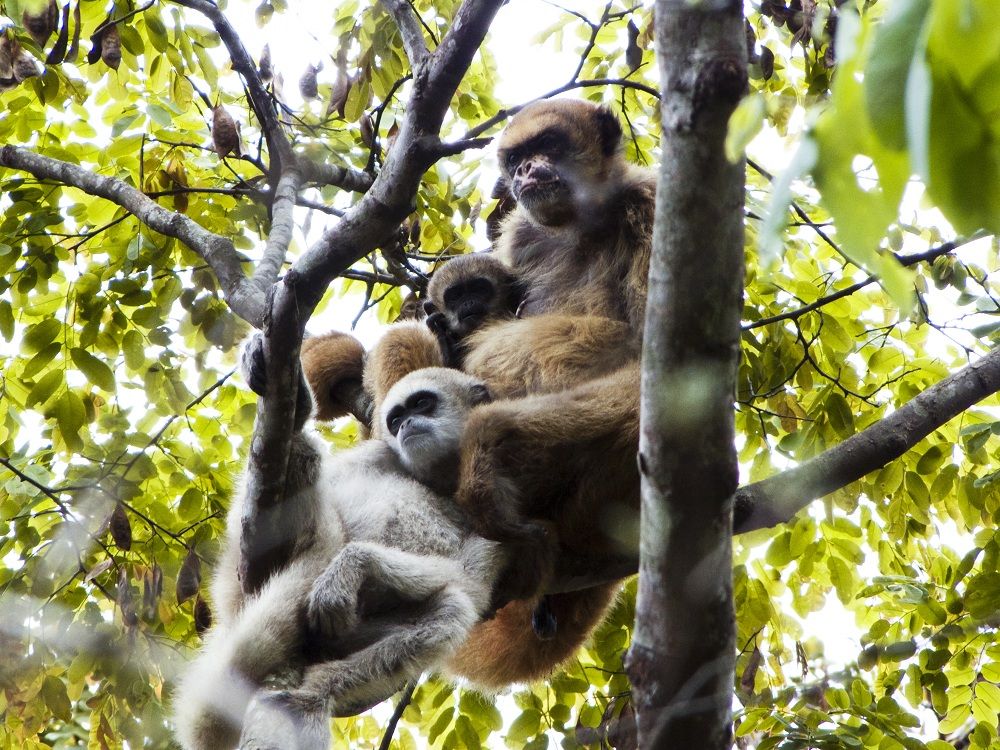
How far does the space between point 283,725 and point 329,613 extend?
1.64 ft

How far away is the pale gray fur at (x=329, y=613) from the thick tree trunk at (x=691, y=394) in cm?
103

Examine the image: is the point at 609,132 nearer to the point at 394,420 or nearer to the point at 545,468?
the point at 394,420

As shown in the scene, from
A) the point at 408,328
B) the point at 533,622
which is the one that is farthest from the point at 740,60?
the point at 408,328

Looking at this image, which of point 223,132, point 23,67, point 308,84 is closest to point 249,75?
point 223,132

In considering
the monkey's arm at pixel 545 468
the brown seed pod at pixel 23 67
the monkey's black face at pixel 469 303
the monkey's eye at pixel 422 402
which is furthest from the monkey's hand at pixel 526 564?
the brown seed pod at pixel 23 67

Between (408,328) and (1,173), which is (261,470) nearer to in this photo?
(408,328)

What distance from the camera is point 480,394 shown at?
4988mm

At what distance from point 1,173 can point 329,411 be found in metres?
2.92

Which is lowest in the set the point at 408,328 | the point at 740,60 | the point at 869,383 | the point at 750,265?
the point at 740,60

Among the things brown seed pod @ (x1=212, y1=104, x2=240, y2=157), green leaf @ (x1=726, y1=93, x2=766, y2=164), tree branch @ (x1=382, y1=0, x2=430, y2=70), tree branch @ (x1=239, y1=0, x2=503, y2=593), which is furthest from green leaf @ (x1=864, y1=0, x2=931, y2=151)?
brown seed pod @ (x1=212, y1=104, x2=240, y2=157)

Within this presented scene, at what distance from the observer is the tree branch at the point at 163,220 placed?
4.49m

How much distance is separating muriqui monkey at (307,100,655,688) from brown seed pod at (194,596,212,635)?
1.49 meters

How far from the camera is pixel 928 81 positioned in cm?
111

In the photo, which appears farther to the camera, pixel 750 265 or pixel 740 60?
pixel 750 265
